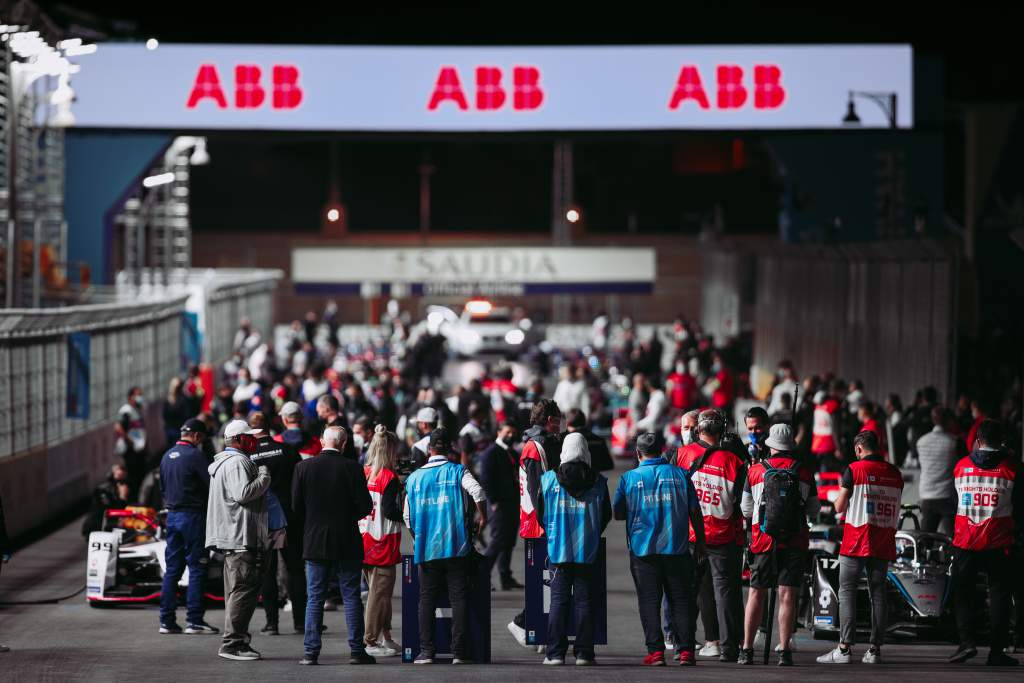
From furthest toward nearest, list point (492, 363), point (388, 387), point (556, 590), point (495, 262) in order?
point (495, 262)
point (492, 363)
point (388, 387)
point (556, 590)

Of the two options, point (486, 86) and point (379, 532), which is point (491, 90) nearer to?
point (486, 86)

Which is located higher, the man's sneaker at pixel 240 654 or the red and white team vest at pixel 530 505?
the red and white team vest at pixel 530 505

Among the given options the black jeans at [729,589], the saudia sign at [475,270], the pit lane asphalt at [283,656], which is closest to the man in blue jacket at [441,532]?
the pit lane asphalt at [283,656]

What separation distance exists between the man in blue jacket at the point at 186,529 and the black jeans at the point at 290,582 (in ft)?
1.51

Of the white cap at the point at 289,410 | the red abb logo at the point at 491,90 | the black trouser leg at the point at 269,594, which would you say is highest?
the red abb logo at the point at 491,90

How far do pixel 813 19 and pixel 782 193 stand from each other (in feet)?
55.4

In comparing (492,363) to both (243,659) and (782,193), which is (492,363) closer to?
(782,193)

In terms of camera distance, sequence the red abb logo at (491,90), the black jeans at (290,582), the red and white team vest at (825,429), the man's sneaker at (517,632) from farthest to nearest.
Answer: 1. the red abb logo at (491,90)
2. the red and white team vest at (825,429)
3. the black jeans at (290,582)
4. the man's sneaker at (517,632)

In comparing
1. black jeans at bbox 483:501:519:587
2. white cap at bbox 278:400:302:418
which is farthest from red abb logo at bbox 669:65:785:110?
white cap at bbox 278:400:302:418

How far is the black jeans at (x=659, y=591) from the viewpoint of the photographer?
1090 centimetres

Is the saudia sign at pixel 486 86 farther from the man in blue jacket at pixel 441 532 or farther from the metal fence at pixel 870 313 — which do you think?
the man in blue jacket at pixel 441 532

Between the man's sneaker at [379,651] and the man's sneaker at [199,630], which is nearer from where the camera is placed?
the man's sneaker at [379,651]

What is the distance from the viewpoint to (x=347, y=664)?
11.0 m

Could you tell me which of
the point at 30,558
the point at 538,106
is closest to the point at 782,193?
the point at 538,106
